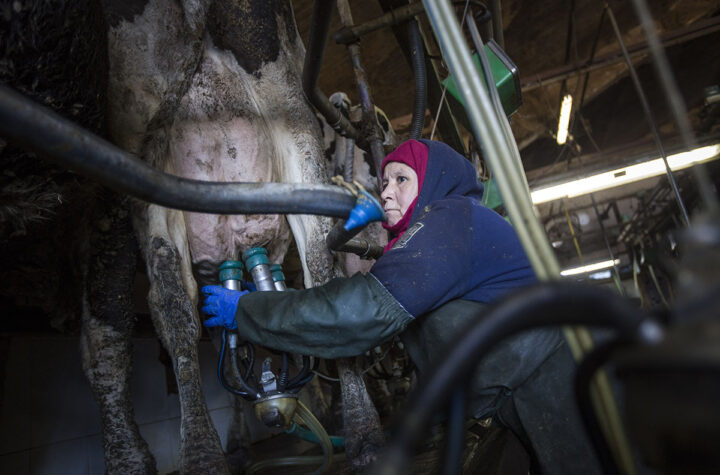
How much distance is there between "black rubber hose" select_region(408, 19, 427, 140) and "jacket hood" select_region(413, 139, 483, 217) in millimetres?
963

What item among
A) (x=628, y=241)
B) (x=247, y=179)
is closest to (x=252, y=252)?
(x=247, y=179)

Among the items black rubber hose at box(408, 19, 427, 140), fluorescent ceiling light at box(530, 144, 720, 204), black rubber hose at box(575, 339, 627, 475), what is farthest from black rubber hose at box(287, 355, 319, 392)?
fluorescent ceiling light at box(530, 144, 720, 204)

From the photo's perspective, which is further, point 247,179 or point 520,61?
point 520,61

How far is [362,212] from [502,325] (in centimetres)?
56

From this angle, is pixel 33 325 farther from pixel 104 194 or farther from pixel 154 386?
pixel 104 194

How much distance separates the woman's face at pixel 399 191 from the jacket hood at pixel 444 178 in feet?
0.48

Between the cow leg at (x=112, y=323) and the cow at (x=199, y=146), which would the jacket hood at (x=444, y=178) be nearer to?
the cow at (x=199, y=146)

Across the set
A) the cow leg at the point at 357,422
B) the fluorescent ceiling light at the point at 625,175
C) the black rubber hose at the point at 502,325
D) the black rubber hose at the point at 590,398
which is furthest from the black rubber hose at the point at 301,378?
the fluorescent ceiling light at the point at 625,175

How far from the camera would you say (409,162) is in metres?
1.88

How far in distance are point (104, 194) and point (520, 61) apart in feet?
19.7

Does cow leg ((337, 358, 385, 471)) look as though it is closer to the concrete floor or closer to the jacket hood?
the jacket hood

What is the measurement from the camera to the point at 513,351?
1.30 meters

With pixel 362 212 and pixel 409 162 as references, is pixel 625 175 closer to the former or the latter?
pixel 409 162

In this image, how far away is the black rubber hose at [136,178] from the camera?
0.55 m
